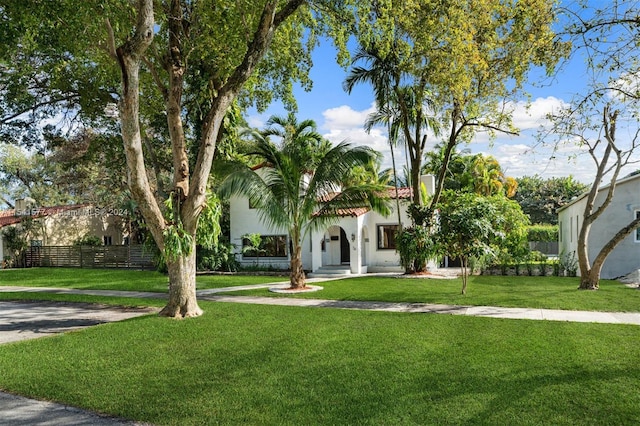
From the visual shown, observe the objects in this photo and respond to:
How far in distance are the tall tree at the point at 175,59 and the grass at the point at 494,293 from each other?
17.4ft

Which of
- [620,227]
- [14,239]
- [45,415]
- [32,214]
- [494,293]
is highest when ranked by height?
[32,214]

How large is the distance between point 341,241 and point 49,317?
52.3 ft

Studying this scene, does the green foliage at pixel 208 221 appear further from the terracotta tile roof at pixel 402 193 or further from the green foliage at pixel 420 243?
the terracotta tile roof at pixel 402 193

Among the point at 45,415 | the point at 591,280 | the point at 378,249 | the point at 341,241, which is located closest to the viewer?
the point at 45,415

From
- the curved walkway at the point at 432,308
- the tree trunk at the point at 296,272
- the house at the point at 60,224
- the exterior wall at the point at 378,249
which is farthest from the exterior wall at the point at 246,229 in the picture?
the house at the point at 60,224

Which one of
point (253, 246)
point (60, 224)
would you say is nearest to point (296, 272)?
point (253, 246)

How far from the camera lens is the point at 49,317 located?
1191cm

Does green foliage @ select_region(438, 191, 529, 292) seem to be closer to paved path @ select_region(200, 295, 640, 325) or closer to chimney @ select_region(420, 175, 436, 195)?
paved path @ select_region(200, 295, 640, 325)

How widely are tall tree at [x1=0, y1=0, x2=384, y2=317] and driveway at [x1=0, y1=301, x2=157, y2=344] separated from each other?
6.39 ft

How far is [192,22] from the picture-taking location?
12.2 metres

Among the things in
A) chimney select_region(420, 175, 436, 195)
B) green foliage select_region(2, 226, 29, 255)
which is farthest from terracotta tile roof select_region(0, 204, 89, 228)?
chimney select_region(420, 175, 436, 195)

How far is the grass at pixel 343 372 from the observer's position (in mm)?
5016

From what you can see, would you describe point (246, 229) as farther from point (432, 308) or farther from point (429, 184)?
point (432, 308)

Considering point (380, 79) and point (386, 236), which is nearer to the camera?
point (380, 79)
